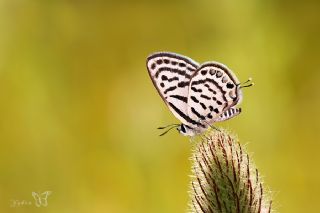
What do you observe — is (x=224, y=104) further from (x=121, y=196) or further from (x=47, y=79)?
(x=47, y=79)

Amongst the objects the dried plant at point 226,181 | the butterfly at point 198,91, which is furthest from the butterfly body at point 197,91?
the dried plant at point 226,181

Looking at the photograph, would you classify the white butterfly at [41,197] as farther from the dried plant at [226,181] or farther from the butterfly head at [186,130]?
the dried plant at [226,181]

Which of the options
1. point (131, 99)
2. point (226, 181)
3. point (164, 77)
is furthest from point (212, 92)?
point (131, 99)

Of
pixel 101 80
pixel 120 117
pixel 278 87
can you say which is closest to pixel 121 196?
pixel 120 117
